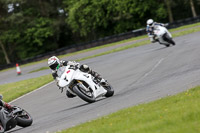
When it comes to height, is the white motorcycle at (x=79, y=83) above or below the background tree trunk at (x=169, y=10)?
above

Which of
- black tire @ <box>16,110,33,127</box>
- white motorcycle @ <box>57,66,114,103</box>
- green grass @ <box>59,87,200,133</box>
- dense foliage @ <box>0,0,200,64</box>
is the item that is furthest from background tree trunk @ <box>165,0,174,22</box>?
green grass @ <box>59,87,200,133</box>

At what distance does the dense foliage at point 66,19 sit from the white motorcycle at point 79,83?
41590 millimetres

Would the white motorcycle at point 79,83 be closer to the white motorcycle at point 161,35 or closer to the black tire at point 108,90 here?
the black tire at point 108,90

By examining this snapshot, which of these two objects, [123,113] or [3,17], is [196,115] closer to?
[123,113]

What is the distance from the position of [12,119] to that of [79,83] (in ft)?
7.14

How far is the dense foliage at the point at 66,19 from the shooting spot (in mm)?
54094

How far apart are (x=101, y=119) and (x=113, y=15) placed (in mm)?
47220

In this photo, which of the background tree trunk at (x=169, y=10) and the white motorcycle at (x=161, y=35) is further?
the background tree trunk at (x=169, y=10)

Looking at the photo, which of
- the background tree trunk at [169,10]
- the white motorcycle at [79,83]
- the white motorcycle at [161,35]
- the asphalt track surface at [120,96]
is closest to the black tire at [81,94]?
the white motorcycle at [79,83]

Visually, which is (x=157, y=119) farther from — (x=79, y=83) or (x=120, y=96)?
(x=120, y=96)

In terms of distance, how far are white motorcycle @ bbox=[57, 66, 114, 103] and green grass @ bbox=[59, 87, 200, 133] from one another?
8.87ft

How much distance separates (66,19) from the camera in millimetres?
57969

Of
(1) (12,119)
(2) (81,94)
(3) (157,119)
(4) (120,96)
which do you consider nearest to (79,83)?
(2) (81,94)

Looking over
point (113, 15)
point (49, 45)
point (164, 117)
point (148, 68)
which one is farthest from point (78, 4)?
point (164, 117)
